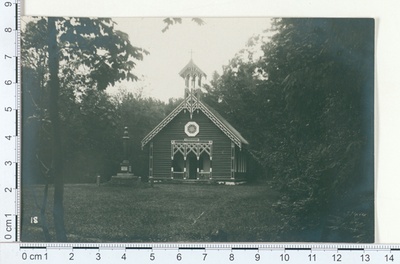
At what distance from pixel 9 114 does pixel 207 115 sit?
1031 mm

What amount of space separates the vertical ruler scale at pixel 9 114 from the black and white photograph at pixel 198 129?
0.04 metres

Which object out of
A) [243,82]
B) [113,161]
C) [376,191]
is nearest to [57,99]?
[113,161]

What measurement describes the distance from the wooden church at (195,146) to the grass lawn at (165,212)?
0.07m

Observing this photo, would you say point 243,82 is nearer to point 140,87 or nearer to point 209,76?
point 209,76

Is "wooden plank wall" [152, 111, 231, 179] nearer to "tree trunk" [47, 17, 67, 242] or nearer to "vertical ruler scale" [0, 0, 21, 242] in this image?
"tree trunk" [47, 17, 67, 242]

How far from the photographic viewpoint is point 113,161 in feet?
9.32

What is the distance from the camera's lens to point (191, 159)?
2861 millimetres

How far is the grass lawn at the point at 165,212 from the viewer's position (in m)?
2.83

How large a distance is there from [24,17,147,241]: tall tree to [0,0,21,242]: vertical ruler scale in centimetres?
9
